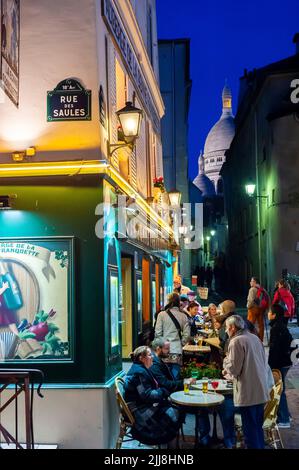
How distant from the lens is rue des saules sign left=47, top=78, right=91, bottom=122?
7926 mm

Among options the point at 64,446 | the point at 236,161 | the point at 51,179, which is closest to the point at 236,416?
the point at 64,446

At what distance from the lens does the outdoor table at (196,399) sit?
701 centimetres

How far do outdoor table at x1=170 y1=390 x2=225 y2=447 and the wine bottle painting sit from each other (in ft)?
5.33

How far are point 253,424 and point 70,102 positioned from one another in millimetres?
4924

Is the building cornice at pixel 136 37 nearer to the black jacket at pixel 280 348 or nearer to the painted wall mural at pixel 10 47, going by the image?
the painted wall mural at pixel 10 47

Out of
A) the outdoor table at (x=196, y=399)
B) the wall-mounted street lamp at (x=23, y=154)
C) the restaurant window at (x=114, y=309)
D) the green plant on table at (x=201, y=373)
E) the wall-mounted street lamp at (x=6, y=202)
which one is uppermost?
the wall-mounted street lamp at (x=23, y=154)

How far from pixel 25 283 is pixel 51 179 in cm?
151

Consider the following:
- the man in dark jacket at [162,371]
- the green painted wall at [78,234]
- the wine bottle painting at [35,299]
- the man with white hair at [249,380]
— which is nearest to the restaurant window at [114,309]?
the green painted wall at [78,234]

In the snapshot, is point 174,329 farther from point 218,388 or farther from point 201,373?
point 218,388

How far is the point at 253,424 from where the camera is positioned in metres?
6.84

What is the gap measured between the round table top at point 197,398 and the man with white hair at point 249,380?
0.35 m

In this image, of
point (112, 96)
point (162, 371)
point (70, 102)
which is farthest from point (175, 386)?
point (112, 96)

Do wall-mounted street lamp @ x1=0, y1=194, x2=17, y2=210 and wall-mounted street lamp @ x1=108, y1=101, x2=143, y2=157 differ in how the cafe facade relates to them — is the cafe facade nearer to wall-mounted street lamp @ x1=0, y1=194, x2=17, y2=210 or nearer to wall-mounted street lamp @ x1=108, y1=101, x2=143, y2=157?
wall-mounted street lamp @ x1=0, y1=194, x2=17, y2=210
